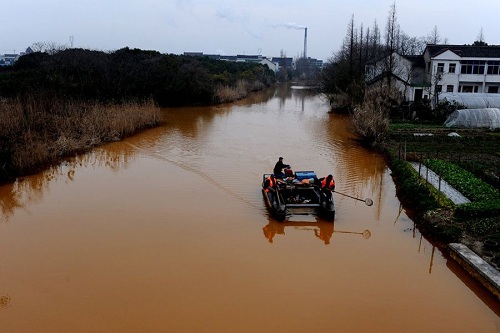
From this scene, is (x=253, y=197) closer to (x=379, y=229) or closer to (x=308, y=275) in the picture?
(x=379, y=229)

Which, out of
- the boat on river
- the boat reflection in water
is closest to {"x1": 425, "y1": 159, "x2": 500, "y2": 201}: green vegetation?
the boat reflection in water

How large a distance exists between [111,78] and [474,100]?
25778mm

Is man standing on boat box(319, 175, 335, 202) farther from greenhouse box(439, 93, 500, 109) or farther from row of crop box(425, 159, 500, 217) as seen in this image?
greenhouse box(439, 93, 500, 109)

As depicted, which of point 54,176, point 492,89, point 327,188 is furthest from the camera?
point 492,89

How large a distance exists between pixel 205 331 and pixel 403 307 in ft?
12.1

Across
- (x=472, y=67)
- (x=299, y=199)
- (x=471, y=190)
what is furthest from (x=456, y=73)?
(x=299, y=199)

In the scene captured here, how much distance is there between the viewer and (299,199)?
12.9 meters

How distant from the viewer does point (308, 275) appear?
31.4 feet

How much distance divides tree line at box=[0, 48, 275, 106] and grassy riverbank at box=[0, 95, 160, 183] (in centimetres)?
373

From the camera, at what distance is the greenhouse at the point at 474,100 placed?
1144 inches

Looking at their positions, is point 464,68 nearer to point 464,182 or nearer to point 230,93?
point 230,93

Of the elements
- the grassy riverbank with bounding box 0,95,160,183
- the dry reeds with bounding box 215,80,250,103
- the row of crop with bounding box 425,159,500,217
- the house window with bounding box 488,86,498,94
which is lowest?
the row of crop with bounding box 425,159,500,217

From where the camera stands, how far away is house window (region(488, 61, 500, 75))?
113 ft

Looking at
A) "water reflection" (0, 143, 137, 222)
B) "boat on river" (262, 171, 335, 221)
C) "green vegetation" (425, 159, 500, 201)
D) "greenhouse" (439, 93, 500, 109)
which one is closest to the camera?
"boat on river" (262, 171, 335, 221)
